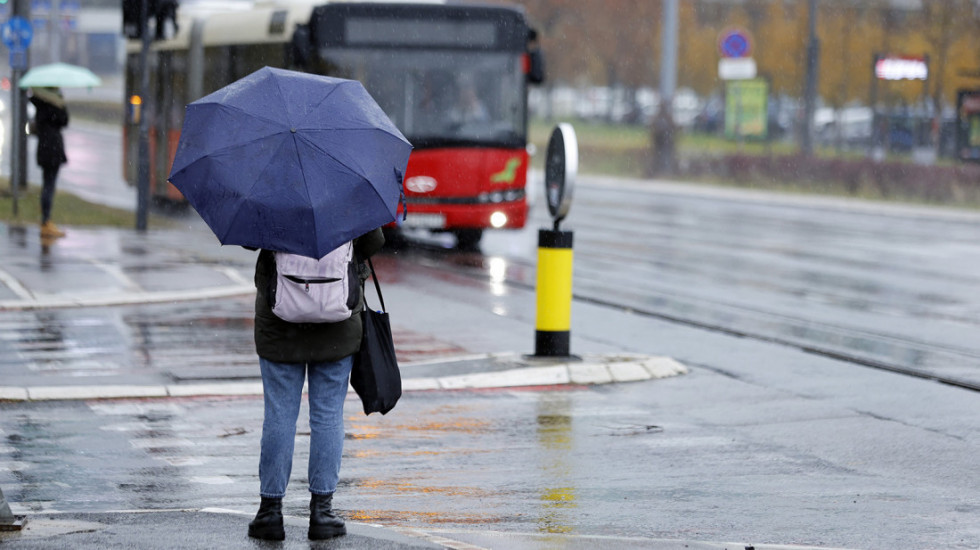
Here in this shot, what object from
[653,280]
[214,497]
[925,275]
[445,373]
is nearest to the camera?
[214,497]

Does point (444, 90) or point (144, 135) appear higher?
point (444, 90)

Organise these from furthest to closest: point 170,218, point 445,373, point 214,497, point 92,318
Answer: point 170,218, point 92,318, point 445,373, point 214,497

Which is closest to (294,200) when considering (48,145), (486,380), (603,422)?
(603,422)

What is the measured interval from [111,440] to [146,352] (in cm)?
320

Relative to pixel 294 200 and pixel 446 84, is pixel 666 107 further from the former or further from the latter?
pixel 294 200

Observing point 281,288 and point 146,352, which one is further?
point 146,352

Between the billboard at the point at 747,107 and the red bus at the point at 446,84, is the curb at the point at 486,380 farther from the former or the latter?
the billboard at the point at 747,107

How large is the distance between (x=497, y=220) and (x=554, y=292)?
926 centimetres

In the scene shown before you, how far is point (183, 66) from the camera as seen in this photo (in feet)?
84.0

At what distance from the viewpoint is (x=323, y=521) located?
613 cm

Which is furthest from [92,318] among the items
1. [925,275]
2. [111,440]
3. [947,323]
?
[925,275]

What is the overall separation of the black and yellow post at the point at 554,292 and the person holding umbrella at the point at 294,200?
5104 mm

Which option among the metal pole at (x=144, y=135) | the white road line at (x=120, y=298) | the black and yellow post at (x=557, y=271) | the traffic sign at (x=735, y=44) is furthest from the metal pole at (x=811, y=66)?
the black and yellow post at (x=557, y=271)

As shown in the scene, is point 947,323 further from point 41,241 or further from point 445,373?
point 41,241
